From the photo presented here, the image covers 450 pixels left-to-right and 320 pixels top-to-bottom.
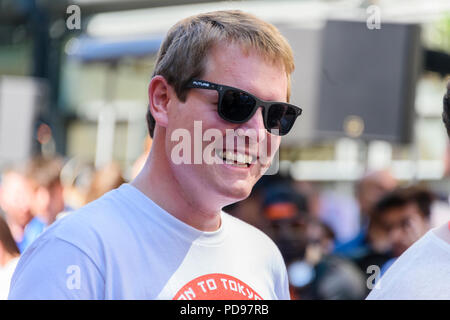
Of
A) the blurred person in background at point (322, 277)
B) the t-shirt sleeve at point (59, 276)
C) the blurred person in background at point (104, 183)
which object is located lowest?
the blurred person in background at point (322, 277)

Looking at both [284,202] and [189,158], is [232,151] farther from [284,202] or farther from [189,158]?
[284,202]

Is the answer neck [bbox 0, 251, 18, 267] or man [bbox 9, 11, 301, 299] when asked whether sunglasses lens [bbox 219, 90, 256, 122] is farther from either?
neck [bbox 0, 251, 18, 267]

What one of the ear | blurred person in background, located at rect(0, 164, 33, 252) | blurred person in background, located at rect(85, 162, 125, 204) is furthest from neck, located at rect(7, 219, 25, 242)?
the ear

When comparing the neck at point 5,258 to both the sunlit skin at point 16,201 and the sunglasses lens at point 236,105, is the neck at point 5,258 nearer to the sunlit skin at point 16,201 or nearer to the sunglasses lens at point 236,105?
the sunlit skin at point 16,201

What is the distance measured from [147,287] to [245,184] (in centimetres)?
32

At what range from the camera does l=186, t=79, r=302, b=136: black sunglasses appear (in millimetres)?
1672

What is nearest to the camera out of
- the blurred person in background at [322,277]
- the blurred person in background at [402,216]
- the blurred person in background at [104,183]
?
the blurred person in background at [322,277]

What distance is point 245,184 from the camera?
1717 mm

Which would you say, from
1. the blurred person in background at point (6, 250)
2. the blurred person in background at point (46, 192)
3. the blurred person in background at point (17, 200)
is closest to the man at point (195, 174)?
the blurred person in background at point (6, 250)

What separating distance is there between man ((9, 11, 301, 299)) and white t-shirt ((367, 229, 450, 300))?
0.95 ft

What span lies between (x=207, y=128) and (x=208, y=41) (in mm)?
190

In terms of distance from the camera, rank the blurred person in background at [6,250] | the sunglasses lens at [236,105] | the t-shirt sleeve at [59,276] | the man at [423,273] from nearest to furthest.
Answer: the t-shirt sleeve at [59,276] → the sunglasses lens at [236,105] → the man at [423,273] → the blurred person in background at [6,250]

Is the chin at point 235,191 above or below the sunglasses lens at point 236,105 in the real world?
below

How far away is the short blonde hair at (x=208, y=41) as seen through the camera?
170 cm
